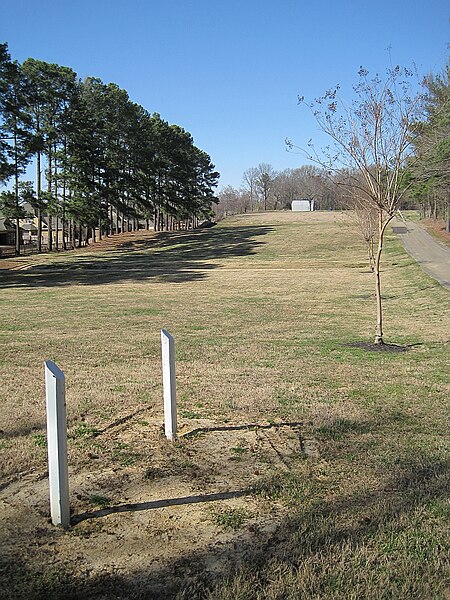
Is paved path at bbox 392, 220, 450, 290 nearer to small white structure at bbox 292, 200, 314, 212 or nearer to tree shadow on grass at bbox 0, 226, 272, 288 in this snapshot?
tree shadow on grass at bbox 0, 226, 272, 288

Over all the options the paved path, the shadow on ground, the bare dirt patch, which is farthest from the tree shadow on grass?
the shadow on ground

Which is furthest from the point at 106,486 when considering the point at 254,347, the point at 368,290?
the point at 368,290

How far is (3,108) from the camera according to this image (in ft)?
101

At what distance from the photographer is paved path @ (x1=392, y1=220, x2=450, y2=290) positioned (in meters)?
27.7

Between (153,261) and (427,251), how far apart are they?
18.7 m

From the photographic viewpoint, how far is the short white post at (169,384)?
5.24 m

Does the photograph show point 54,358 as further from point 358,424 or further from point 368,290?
point 368,290

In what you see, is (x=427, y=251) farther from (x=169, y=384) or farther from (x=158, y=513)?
(x=158, y=513)

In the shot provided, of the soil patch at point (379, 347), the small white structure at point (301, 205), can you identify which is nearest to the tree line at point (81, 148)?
the soil patch at point (379, 347)

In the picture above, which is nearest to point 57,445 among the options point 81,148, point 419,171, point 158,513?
point 158,513

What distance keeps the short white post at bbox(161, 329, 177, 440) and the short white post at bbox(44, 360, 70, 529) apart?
1.63 meters

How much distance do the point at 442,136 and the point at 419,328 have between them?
16.4 meters

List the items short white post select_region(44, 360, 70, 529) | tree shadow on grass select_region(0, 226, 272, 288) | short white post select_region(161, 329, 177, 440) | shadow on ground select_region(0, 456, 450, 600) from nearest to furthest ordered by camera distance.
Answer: shadow on ground select_region(0, 456, 450, 600) → short white post select_region(44, 360, 70, 529) → short white post select_region(161, 329, 177, 440) → tree shadow on grass select_region(0, 226, 272, 288)

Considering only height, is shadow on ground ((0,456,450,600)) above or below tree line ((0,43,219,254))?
below
